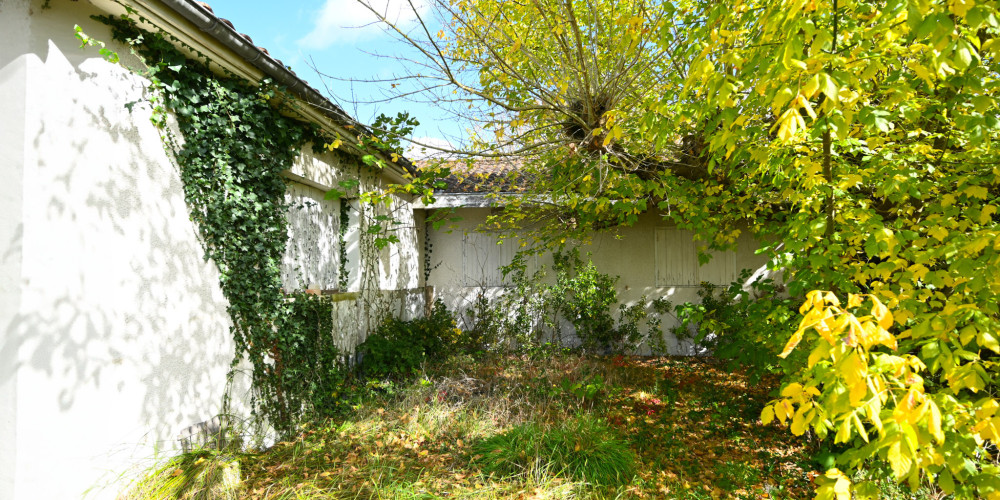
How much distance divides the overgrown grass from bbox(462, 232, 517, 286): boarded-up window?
10.4 feet

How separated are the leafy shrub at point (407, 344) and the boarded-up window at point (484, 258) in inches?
54.0

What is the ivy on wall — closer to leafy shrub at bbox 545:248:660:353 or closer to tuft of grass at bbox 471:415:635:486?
tuft of grass at bbox 471:415:635:486

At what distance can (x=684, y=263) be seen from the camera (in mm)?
9570

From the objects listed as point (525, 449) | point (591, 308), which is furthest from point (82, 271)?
point (591, 308)

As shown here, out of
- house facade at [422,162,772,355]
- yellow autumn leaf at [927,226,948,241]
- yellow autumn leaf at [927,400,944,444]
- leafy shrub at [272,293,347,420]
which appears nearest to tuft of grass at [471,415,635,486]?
leafy shrub at [272,293,347,420]

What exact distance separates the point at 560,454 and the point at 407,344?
10.9 ft

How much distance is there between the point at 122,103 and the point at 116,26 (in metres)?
0.52

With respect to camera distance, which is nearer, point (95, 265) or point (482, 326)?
point (95, 265)

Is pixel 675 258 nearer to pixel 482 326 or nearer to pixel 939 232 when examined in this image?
pixel 482 326

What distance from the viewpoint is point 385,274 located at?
8055 mm

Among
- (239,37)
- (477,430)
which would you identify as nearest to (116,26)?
(239,37)

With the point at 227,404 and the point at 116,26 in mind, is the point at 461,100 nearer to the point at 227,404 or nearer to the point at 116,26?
the point at 116,26

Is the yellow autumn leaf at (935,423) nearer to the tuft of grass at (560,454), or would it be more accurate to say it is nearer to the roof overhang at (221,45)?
the tuft of grass at (560,454)

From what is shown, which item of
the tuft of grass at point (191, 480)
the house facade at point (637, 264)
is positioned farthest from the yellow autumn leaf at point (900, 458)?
the house facade at point (637, 264)
